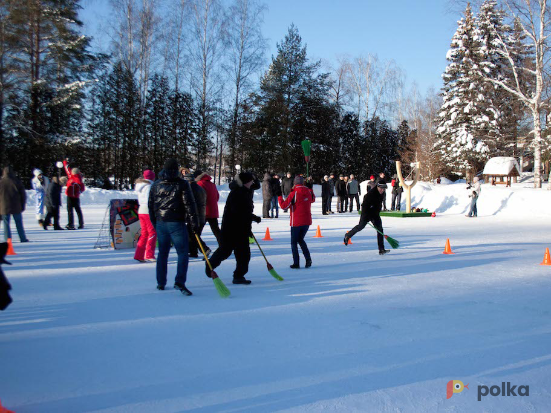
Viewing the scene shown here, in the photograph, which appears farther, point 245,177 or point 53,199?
point 53,199

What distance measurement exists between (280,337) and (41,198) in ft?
40.2

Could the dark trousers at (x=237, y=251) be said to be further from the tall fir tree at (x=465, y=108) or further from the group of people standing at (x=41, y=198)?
the tall fir tree at (x=465, y=108)

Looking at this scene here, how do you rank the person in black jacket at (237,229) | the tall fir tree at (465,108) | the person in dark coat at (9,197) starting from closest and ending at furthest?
the person in black jacket at (237,229) → the person in dark coat at (9,197) → the tall fir tree at (465,108)

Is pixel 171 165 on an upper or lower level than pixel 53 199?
upper

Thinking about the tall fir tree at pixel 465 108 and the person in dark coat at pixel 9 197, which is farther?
the tall fir tree at pixel 465 108

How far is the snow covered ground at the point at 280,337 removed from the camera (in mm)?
2957

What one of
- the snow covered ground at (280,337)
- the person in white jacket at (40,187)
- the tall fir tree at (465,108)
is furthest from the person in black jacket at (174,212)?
the tall fir tree at (465,108)

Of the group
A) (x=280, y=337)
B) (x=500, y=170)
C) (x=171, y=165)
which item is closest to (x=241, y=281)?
(x=171, y=165)

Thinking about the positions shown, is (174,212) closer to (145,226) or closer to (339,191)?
(145,226)

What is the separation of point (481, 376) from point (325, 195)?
639 inches

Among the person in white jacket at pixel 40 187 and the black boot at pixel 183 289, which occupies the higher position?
the person in white jacket at pixel 40 187

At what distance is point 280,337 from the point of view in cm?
412

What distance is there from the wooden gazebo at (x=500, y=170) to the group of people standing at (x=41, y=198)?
2965cm

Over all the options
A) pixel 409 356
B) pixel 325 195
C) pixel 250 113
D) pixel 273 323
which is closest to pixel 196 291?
pixel 273 323
